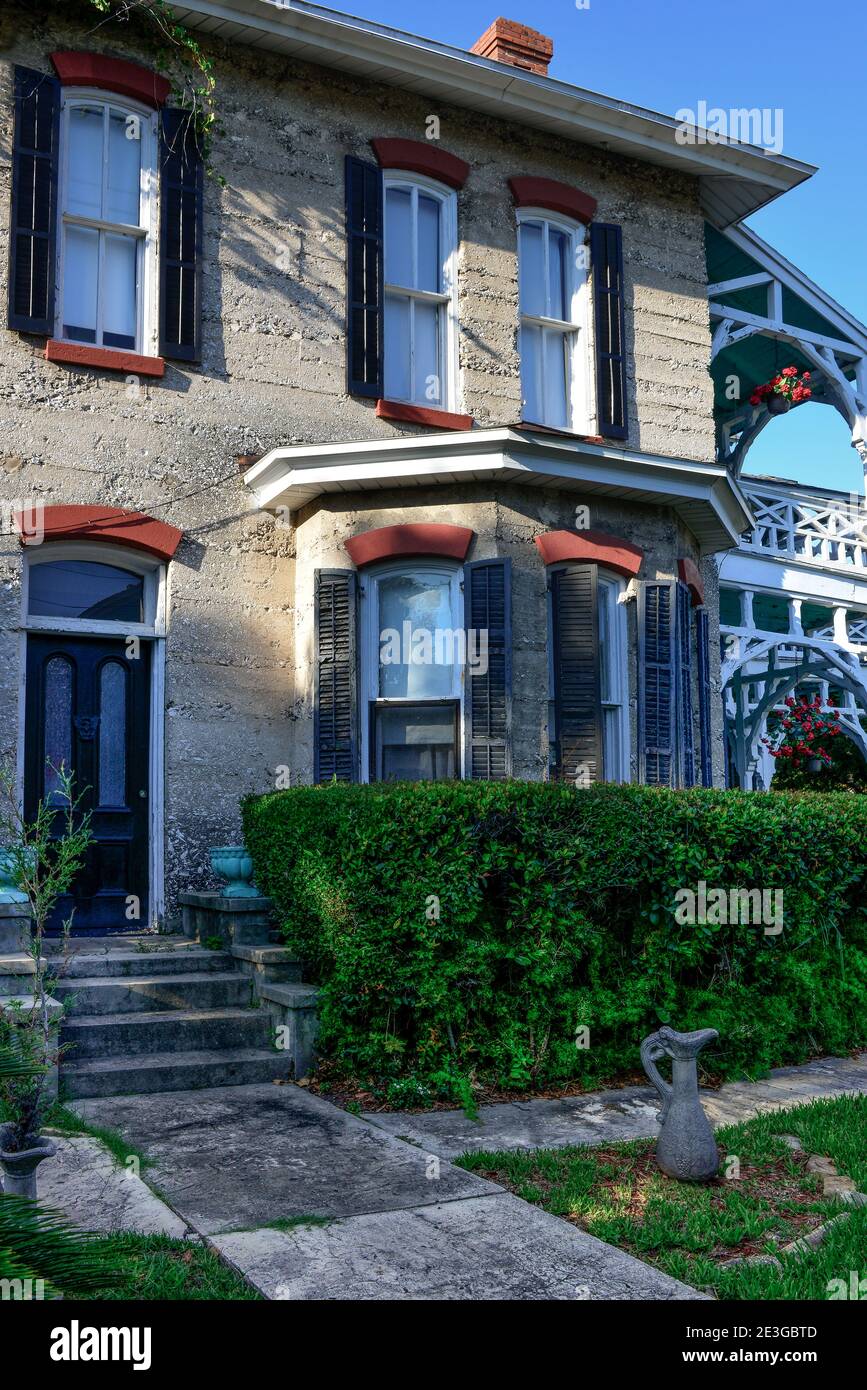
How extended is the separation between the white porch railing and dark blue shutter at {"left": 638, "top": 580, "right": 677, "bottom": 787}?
5813 mm

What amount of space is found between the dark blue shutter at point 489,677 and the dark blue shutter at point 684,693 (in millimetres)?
1758

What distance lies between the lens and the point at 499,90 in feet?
33.0

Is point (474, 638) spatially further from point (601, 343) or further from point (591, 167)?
point (591, 167)

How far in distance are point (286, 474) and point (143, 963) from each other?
3744mm

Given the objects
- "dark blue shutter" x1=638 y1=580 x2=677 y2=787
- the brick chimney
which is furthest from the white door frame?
the brick chimney

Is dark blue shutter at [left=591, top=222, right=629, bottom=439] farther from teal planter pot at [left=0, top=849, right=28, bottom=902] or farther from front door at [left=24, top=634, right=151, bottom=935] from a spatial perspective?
teal planter pot at [left=0, top=849, right=28, bottom=902]

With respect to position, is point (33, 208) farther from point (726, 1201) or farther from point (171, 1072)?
point (726, 1201)

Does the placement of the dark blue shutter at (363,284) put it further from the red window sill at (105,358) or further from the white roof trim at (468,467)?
the red window sill at (105,358)

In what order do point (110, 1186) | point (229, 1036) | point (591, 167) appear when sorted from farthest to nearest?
point (591, 167) < point (229, 1036) < point (110, 1186)

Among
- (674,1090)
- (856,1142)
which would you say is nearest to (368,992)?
(674,1090)

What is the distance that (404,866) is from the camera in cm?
634

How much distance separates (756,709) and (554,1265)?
12.2m

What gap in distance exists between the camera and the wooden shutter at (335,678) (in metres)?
8.72
